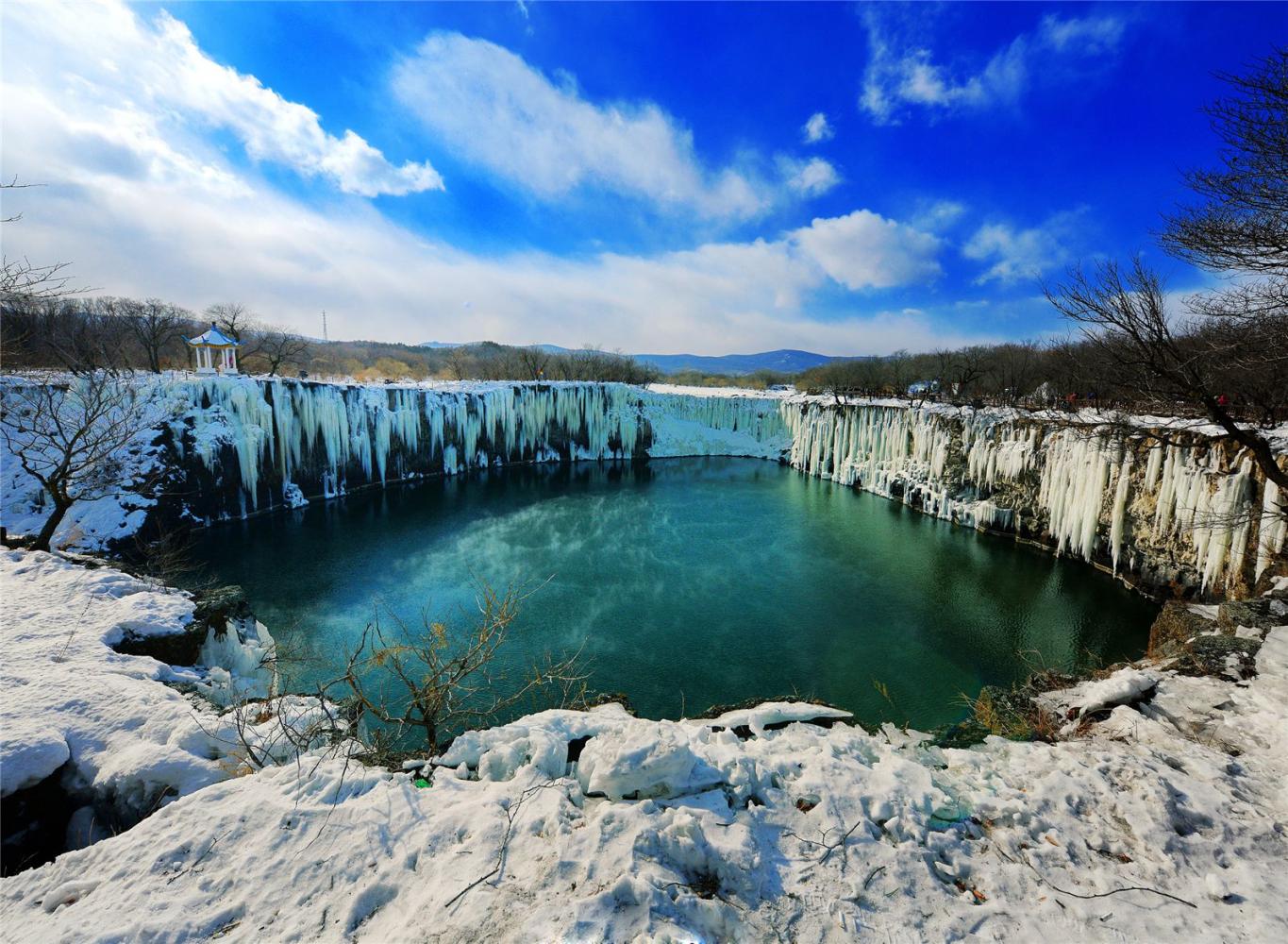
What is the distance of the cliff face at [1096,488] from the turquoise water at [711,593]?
3.38 ft

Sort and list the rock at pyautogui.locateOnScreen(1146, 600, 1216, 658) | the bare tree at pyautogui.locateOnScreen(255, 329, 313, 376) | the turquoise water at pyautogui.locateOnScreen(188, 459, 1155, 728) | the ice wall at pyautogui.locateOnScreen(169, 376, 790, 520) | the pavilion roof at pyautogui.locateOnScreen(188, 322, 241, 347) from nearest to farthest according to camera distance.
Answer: the rock at pyautogui.locateOnScreen(1146, 600, 1216, 658) → the turquoise water at pyautogui.locateOnScreen(188, 459, 1155, 728) → the ice wall at pyautogui.locateOnScreen(169, 376, 790, 520) → the pavilion roof at pyautogui.locateOnScreen(188, 322, 241, 347) → the bare tree at pyautogui.locateOnScreen(255, 329, 313, 376)

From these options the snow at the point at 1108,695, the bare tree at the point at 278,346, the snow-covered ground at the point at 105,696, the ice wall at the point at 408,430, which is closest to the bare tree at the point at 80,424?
the ice wall at the point at 408,430

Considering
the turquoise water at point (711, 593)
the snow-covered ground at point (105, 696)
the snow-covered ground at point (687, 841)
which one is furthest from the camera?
the turquoise water at point (711, 593)

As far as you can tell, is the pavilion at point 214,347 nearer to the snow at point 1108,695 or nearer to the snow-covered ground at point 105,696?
the snow-covered ground at point 105,696

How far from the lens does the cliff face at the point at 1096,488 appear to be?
861 cm

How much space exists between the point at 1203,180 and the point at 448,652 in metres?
11.0

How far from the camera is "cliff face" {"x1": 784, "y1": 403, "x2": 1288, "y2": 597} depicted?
8.61 m

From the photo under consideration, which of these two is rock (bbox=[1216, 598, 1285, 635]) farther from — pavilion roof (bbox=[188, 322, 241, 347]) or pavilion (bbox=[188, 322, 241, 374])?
pavilion roof (bbox=[188, 322, 241, 347])

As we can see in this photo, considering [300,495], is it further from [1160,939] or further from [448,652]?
[1160,939]

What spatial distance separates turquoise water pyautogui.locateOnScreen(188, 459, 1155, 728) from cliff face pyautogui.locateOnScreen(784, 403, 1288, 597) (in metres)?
1.03

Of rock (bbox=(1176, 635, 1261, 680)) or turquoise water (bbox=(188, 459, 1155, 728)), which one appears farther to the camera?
turquoise water (bbox=(188, 459, 1155, 728))

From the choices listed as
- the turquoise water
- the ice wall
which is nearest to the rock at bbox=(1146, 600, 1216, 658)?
the turquoise water

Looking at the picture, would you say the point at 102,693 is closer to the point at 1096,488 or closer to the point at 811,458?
the point at 1096,488

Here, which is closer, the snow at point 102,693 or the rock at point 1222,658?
the snow at point 102,693
